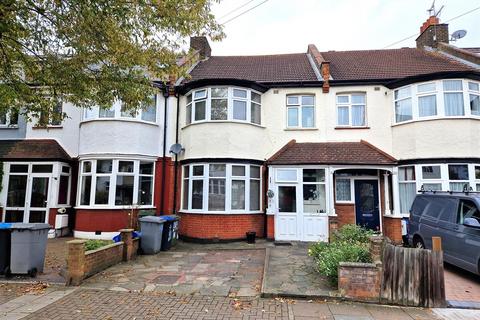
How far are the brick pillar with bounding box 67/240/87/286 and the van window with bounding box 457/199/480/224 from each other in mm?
9023

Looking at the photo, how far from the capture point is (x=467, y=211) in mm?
7582

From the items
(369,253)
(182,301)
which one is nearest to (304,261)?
(369,253)

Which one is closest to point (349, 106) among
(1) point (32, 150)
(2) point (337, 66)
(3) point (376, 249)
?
(2) point (337, 66)

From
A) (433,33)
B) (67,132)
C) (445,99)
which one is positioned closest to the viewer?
(445,99)

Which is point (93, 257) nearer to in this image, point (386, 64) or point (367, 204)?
point (367, 204)

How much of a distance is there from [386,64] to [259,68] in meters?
6.19

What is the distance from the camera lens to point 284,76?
46.4 feet

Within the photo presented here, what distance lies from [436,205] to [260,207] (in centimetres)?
629

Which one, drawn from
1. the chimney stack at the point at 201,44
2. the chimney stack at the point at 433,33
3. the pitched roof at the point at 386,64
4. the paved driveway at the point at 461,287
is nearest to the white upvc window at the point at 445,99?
the pitched roof at the point at 386,64

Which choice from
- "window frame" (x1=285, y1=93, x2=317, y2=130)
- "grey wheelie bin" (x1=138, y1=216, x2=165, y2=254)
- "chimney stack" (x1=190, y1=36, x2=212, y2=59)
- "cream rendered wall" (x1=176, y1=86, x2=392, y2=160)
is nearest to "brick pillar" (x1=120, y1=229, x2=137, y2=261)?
"grey wheelie bin" (x1=138, y1=216, x2=165, y2=254)

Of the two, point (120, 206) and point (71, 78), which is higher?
point (71, 78)

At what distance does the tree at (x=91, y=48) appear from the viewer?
19.9ft

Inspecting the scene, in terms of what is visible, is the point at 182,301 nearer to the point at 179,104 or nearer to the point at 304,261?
the point at 304,261

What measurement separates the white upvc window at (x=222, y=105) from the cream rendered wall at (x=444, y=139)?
21.0 feet
